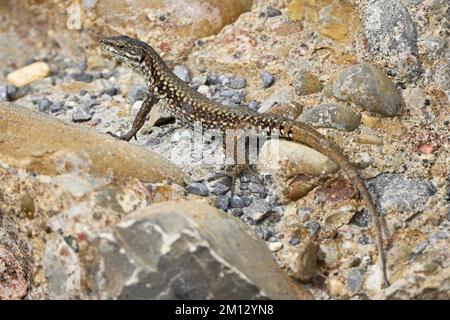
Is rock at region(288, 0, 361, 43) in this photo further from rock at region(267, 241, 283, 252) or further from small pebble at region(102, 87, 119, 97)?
rock at region(267, 241, 283, 252)

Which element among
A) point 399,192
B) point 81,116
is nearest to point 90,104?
point 81,116

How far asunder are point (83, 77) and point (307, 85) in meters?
2.17

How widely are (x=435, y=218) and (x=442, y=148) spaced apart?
0.66m

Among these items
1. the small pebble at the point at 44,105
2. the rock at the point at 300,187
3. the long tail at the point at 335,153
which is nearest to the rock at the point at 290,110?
the long tail at the point at 335,153

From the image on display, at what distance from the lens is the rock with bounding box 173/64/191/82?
6.18 metres

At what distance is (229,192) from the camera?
5.00 m

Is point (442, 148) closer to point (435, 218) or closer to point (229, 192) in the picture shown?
point (435, 218)

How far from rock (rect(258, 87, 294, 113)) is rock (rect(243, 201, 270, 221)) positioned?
97cm

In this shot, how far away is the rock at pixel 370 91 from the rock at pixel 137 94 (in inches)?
70.1

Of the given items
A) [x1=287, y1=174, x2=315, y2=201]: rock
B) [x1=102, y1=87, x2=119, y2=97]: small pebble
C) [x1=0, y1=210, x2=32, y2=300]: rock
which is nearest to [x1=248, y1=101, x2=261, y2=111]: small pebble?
[x1=287, y1=174, x2=315, y2=201]: rock

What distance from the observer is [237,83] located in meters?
5.95

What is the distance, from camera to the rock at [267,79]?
5.83 metres

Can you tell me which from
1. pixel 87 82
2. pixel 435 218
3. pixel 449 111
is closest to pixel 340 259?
pixel 435 218

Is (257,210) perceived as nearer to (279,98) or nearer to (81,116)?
(279,98)
